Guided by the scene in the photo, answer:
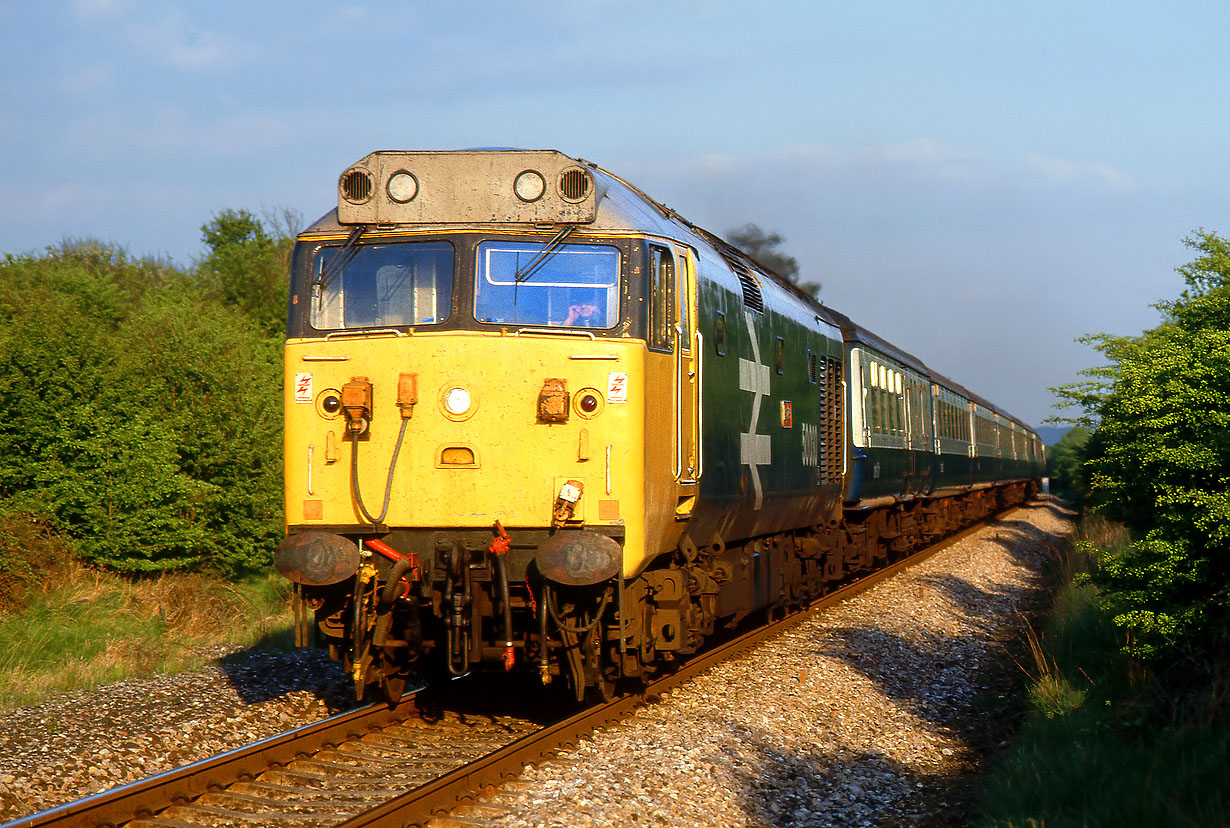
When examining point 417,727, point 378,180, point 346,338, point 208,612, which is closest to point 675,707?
point 417,727

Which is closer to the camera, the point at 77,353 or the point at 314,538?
the point at 314,538

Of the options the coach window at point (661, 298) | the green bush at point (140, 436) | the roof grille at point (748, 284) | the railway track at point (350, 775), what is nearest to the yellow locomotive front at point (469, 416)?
the coach window at point (661, 298)

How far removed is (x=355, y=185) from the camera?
792 cm

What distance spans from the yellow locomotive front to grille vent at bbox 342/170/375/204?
0.01 metres

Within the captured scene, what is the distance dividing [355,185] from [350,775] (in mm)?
3721

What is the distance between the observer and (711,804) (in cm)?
654

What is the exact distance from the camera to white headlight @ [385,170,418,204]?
7852mm

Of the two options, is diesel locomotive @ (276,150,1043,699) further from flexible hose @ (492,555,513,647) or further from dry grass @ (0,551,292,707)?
dry grass @ (0,551,292,707)

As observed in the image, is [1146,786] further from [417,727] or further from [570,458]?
[417,727]

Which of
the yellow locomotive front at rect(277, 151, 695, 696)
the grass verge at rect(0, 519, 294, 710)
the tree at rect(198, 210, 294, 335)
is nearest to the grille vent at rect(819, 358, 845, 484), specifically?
the yellow locomotive front at rect(277, 151, 695, 696)

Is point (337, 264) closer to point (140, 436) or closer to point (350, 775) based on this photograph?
point (350, 775)

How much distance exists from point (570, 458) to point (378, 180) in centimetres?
226

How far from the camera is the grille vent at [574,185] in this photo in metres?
7.72

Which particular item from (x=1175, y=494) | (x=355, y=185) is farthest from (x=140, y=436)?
(x=1175, y=494)
